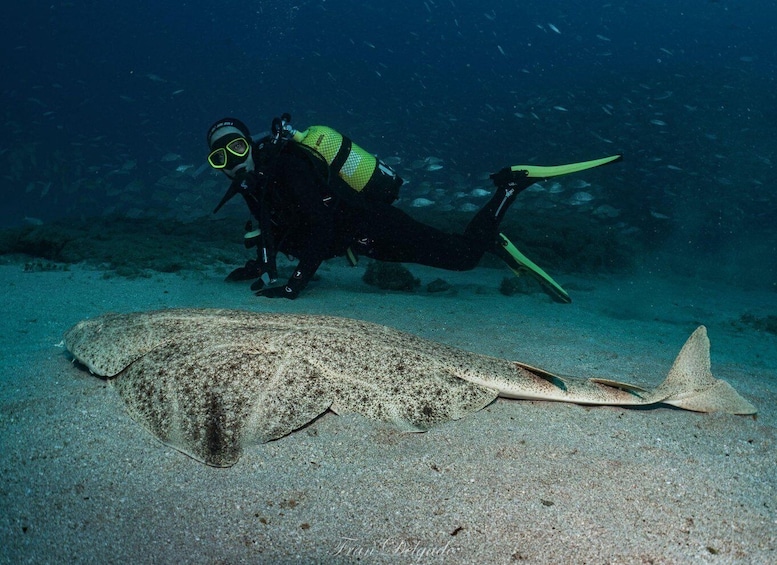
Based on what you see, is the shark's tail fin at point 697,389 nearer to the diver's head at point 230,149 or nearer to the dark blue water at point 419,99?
the diver's head at point 230,149

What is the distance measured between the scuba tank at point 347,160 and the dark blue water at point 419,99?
10304mm

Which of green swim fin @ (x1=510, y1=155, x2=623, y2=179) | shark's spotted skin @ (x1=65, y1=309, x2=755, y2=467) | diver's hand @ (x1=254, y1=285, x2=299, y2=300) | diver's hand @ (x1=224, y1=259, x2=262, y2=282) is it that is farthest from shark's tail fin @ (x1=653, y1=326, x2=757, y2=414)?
diver's hand @ (x1=224, y1=259, x2=262, y2=282)

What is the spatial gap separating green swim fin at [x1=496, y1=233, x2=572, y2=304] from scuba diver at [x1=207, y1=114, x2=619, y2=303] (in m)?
0.02

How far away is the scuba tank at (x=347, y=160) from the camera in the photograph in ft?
21.4

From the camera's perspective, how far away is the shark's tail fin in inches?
115

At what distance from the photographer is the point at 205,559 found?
5.64ft

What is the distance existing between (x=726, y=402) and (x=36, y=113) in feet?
376

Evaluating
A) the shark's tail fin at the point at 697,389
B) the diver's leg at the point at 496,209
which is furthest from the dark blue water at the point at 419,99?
the shark's tail fin at the point at 697,389

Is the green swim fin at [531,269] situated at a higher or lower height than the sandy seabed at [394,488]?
lower

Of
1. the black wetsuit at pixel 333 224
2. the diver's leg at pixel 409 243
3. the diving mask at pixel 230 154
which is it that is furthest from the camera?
the diver's leg at pixel 409 243

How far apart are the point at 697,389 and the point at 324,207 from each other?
4.85m

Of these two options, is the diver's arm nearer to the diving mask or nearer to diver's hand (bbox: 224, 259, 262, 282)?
the diving mask

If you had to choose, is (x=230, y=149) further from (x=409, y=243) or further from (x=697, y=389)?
(x=697, y=389)

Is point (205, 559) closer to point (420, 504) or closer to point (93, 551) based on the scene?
point (93, 551)
